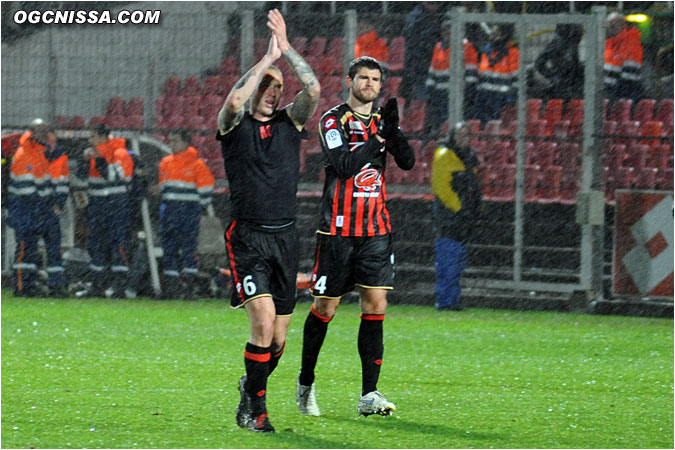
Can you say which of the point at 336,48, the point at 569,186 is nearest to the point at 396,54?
the point at 336,48

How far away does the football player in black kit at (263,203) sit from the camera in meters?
6.48

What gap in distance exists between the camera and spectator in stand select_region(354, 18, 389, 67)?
16.3m

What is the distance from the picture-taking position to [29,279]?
47.4 ft

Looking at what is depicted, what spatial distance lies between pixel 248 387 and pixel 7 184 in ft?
32.4

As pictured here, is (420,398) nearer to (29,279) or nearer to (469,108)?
(29,279)

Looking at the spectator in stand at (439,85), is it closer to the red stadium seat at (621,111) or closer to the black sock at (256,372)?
the red stadium seat at (621,111)

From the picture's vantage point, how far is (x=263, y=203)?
6559 millimetres

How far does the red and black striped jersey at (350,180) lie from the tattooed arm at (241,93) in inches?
25.8

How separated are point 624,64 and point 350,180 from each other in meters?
10.6

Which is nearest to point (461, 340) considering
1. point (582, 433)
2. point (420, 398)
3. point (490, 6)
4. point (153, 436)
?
point (420, 398)

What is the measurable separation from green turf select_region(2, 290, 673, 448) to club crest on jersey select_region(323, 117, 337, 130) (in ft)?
5.59

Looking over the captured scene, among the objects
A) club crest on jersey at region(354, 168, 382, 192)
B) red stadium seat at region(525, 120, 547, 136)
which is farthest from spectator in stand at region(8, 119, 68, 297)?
club crest on jersey at region(354, 168, 382, 192)

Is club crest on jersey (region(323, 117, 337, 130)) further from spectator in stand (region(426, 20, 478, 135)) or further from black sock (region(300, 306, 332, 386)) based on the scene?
spectator in stand (region(426, 20, 478, 135))

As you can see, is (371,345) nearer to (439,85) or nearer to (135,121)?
(439,85)
